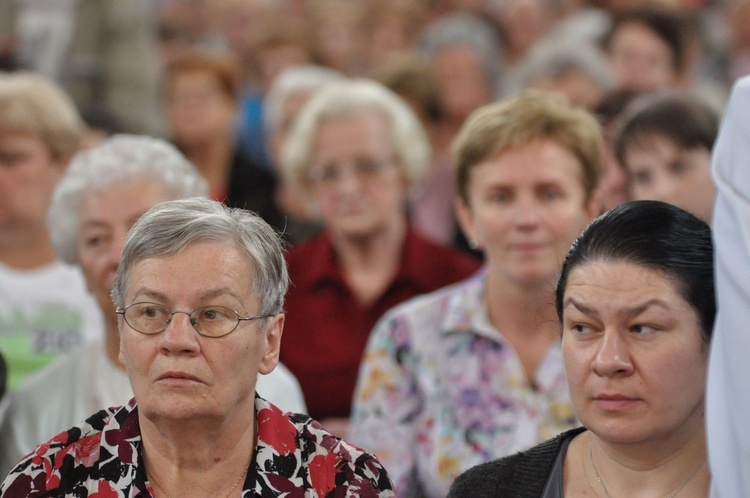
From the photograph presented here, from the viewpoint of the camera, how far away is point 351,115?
4.39 meters

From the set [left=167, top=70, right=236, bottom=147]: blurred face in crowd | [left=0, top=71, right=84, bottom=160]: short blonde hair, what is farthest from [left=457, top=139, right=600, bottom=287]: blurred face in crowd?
[left=167, top=70, right=236, bottom=147]: blurred face in crowd

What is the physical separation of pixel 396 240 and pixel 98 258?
132 cm

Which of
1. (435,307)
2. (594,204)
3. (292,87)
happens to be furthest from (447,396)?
(292,87)

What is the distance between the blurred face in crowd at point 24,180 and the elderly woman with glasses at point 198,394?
6.54ft

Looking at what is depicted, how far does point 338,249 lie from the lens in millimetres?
4316

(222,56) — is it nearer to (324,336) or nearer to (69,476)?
(324,336)

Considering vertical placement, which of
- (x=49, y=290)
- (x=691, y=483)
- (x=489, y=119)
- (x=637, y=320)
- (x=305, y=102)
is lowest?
(x=691, y=483)

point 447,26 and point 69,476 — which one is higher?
point 447,26

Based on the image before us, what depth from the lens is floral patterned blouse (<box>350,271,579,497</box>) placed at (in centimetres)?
318

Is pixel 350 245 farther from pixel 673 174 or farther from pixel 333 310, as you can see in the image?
pixel 673 174

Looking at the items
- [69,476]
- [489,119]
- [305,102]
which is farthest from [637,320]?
[305,102]

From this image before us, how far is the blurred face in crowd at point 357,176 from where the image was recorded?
424cm

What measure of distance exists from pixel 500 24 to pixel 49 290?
178 inches

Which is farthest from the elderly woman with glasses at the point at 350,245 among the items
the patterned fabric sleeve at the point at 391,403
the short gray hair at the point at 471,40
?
the short gray hair at the point at 471,40
